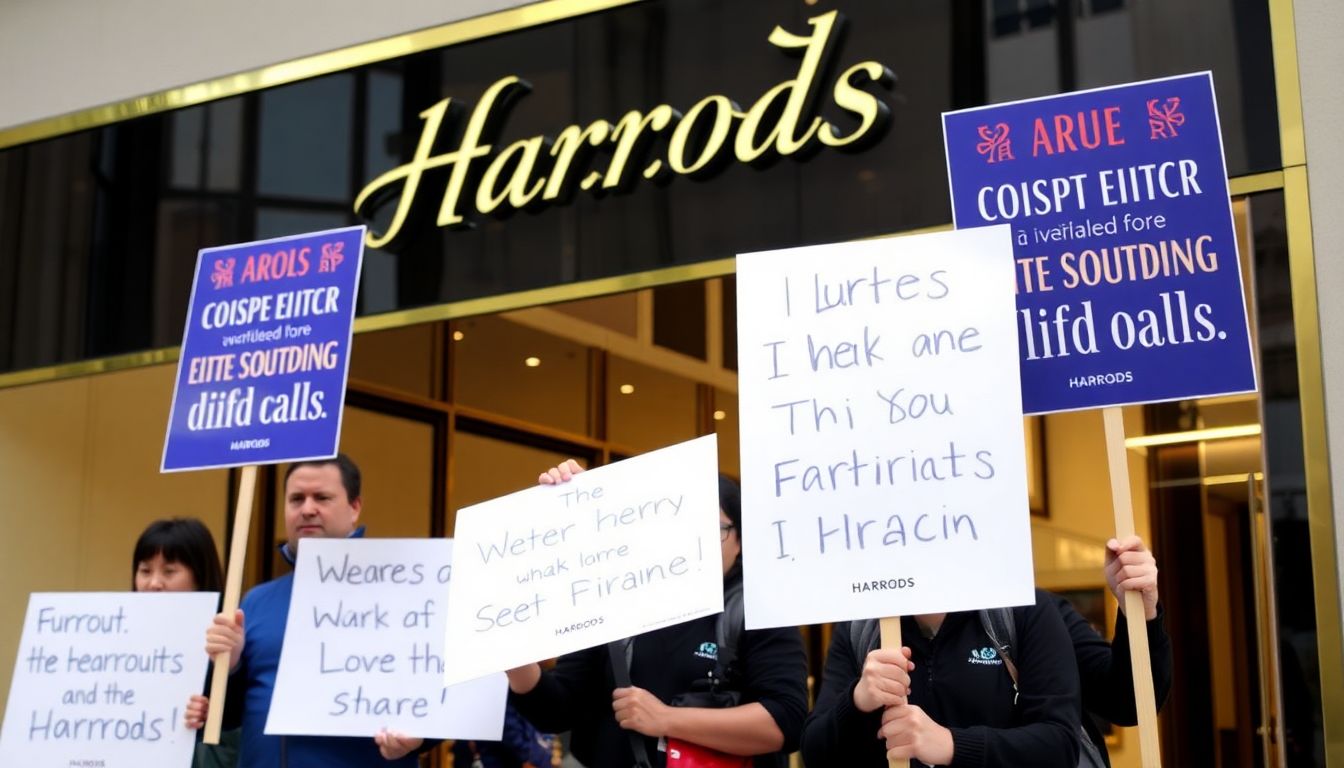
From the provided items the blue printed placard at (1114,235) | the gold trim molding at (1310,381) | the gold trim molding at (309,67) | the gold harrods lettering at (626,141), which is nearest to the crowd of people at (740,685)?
the blue printed placard at (1114,235)

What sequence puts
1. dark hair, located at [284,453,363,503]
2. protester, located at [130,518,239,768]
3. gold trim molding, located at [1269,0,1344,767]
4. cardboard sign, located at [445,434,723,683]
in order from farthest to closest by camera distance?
protester, located at [130,518,239,768] < dark hair, located at [284,453,363,503] < gold trim molding, located at [1269,0,1344,767] < cardboard sign, located at [445,434,723,683]

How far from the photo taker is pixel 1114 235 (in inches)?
135

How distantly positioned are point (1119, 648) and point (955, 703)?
0.39 m

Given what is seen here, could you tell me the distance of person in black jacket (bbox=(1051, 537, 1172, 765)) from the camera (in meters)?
3.13

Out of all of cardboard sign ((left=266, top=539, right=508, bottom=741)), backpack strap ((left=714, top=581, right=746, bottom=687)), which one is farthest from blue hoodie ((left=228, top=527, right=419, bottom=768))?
backpack strap ((left=714, top=581, right=746, bottom=687))

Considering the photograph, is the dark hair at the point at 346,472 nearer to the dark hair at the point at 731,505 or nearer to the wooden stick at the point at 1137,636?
the dark hair at the point at 731,505

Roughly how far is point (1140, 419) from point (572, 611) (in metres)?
3.45

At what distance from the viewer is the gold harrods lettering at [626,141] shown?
214 inches

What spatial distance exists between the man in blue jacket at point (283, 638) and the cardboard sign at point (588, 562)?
860 mm

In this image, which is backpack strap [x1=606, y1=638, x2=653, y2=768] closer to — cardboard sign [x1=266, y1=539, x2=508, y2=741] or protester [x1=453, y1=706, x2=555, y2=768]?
cardboard sign [x1=266, y1=539, x2=508, y2=741]

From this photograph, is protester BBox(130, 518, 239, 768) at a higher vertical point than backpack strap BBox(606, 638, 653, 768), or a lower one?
higher

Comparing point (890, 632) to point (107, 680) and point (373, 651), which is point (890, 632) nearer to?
point (373, 651)

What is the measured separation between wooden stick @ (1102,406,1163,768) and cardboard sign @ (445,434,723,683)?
0.85 metres

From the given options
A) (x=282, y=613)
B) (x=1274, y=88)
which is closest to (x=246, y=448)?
(x=282, y=613)
